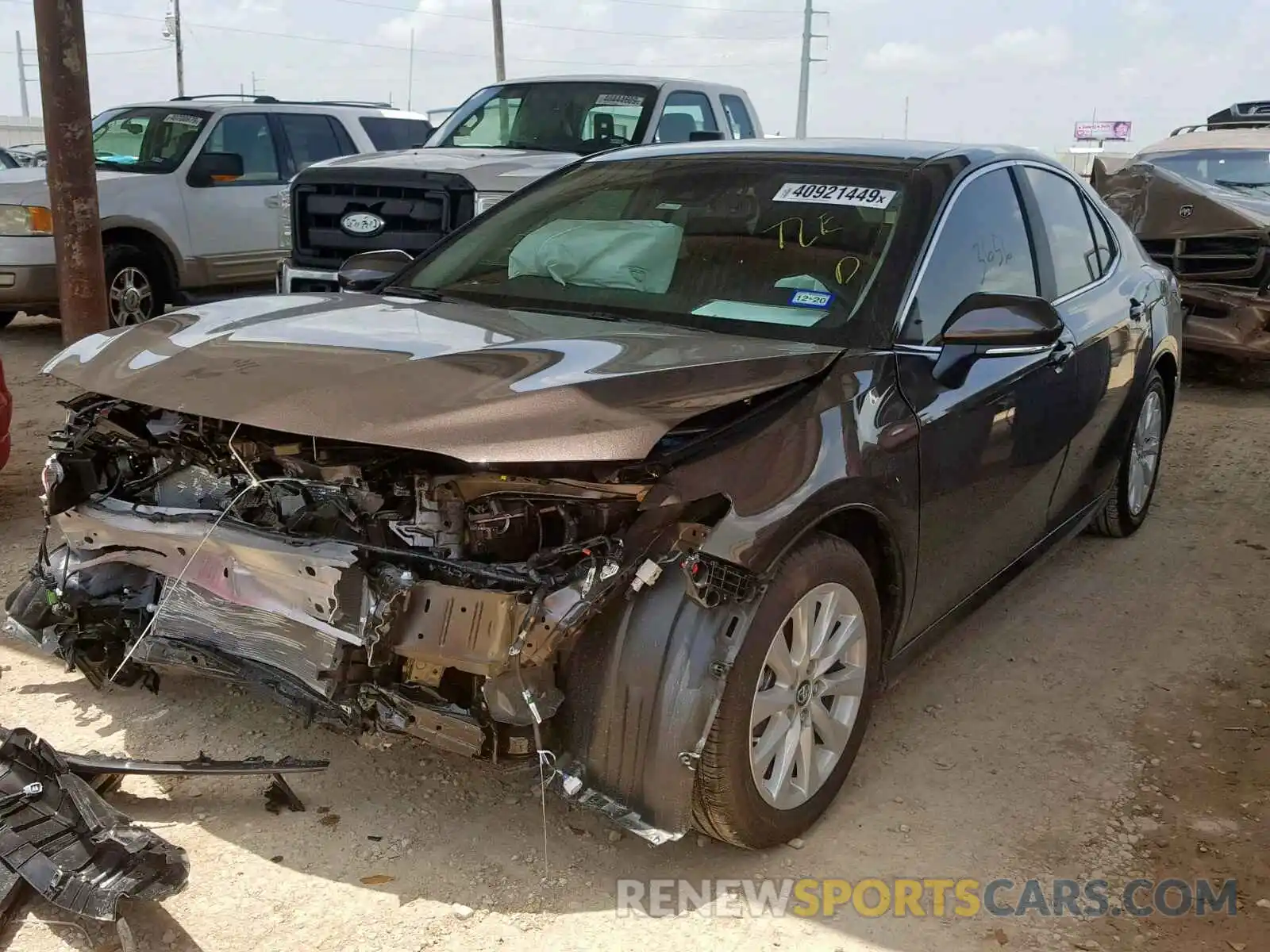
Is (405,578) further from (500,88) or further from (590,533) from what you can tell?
(500,88)

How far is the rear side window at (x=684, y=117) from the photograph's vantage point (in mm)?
8594

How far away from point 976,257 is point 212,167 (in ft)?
25.6

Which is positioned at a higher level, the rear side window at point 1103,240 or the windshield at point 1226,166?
the windshield at point 1226,166

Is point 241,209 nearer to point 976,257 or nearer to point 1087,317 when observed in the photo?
point 1087,317

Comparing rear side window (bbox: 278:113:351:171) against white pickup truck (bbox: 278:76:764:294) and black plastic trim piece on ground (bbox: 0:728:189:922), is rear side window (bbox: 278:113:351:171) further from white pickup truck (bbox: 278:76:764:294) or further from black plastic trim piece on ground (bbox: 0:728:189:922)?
black plastic trim piece on ground (bbox: 0:728:189:922)

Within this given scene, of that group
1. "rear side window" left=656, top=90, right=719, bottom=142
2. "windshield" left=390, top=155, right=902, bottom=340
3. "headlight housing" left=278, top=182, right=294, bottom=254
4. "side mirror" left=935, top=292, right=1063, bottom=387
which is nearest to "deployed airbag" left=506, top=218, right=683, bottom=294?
"windshield" left=390, top=155, right=902, bottom=340

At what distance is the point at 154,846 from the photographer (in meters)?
2.56

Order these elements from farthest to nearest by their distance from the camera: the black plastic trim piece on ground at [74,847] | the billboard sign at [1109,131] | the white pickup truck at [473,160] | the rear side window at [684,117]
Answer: the billboard sign at [1109,131] < the rear side window at [684,117] < the white pickup truck at [473,160] < the black plastic trim piece on ground at [74,847]

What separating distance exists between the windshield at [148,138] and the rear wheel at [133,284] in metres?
0.82

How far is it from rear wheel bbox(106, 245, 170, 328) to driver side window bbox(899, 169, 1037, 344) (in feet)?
23.7

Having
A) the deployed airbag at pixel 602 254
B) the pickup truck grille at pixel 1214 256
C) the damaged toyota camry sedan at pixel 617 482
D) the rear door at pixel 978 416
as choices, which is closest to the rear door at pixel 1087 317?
the rear door at pixel 978 416

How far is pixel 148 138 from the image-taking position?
9867 millimetres

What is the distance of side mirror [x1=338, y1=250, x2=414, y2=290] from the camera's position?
13.8ft

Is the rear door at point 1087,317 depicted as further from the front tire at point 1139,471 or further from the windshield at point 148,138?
the windshield at point 148,138
